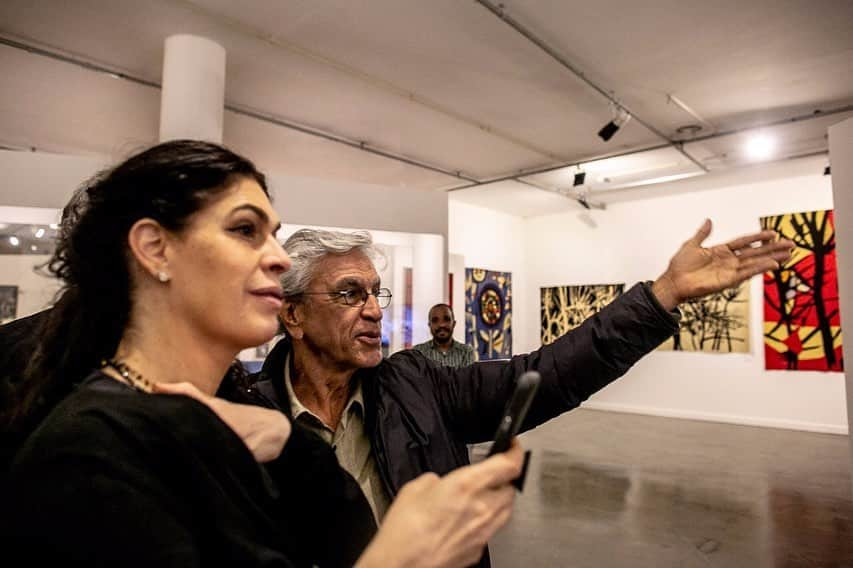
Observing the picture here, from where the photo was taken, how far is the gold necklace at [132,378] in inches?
33.6

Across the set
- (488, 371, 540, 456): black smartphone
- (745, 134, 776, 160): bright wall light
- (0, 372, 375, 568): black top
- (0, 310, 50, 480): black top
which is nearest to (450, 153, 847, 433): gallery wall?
(745, 134, 776, 160): bright wall light

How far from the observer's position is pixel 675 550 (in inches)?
145

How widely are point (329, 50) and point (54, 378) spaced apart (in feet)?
13.2

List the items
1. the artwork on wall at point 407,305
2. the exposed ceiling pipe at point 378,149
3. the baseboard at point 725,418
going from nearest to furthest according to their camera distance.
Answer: the exposed ceiling pipe at point 378,149
the artwork on wall at point 407,305
the baseboard at point 725,418

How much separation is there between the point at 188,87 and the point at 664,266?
7.63m

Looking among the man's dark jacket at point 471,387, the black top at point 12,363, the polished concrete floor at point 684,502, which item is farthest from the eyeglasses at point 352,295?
the polished concrete floor at point 684,502

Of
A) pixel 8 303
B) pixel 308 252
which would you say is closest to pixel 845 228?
pixel 308 252

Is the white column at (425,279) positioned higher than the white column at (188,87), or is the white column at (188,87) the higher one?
the white column at (188,87)

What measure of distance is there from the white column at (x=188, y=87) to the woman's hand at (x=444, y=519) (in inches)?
155

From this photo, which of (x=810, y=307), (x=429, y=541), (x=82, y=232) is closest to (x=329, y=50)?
(x=82, y=232)

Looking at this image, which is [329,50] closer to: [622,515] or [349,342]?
[349,342]

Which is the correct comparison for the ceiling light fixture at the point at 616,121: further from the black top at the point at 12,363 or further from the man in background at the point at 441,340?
the black top at the point at 12,363

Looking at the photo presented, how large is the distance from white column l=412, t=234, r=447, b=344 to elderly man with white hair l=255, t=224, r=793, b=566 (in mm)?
3228

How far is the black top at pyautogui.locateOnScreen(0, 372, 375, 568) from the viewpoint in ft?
1.97
